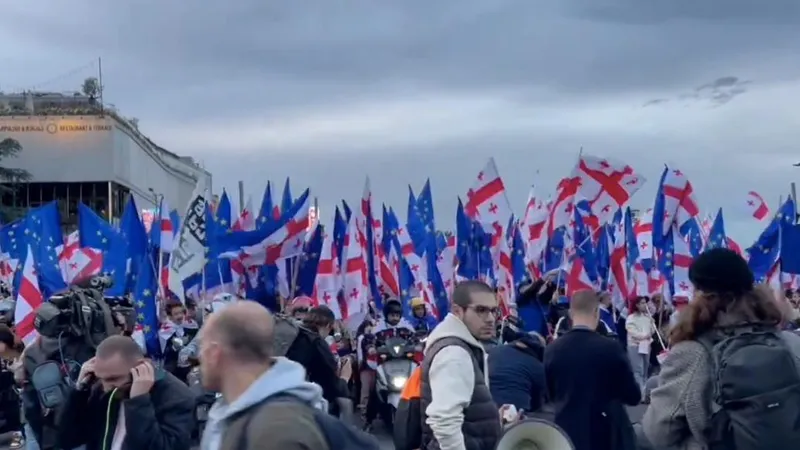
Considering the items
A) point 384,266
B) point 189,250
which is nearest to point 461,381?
point 189,250

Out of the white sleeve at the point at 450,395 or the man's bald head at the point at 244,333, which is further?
the white sleeve at the point at 450,395

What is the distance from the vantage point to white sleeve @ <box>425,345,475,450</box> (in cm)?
528

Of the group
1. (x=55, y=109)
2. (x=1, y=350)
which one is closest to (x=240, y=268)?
(x=1, y=350)

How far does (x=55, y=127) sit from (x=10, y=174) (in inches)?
271

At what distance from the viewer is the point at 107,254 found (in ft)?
60.1

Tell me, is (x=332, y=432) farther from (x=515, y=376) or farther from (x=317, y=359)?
(x=317, y=359)

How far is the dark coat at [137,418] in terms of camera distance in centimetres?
506

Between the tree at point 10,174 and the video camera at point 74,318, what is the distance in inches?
2006

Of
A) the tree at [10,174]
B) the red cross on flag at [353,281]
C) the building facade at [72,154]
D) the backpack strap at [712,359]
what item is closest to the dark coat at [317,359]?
the backpack strap at [712,359]

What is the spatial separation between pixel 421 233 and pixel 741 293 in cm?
1787

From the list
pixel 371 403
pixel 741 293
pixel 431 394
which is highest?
pixel 741 293

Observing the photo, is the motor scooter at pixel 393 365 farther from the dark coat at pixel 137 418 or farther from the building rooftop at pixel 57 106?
the building rooftop at pixel 57 106

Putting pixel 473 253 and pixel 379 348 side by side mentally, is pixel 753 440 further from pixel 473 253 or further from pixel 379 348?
pixel 473 253

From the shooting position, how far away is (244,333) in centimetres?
327
